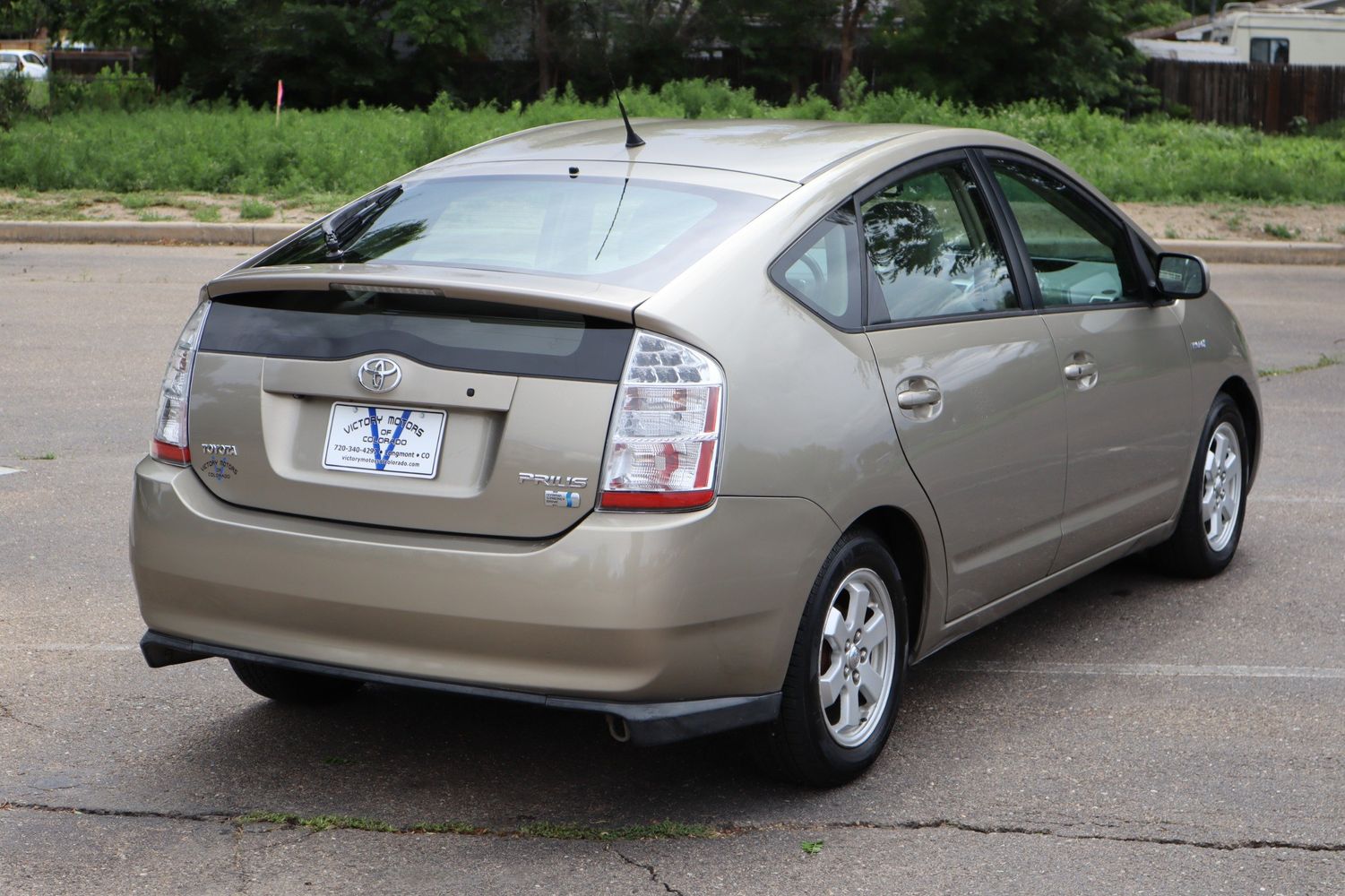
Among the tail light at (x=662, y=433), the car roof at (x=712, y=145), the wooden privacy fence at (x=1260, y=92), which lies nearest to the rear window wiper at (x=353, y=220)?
the car roof at (x=712, y=145)

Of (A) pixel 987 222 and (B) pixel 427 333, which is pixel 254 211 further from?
(B) pixel 427 333

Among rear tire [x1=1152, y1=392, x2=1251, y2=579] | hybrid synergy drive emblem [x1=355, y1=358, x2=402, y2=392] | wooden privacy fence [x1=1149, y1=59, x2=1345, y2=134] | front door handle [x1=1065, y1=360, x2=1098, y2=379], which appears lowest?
rear tire [x1=1152, y1=392, x2=1251, y2=579]

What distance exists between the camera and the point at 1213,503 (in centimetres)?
591

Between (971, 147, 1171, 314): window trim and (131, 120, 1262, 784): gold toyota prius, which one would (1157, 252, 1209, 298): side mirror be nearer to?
(971, 147, 1171, 314): window trim

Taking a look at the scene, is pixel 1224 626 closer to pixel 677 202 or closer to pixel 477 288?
pixel 677 202

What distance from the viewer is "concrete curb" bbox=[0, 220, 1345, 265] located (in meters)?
16.5

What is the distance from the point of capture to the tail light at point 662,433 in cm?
344

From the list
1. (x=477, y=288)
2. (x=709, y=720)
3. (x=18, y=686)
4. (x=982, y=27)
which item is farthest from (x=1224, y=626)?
(x=982, y=27)

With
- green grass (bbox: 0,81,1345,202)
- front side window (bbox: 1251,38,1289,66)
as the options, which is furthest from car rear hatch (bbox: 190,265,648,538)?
front side window (bbox: 1251,38,1289,66)

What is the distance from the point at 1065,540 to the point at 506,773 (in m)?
1.86

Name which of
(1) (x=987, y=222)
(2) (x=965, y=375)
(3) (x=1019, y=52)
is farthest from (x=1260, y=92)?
(2) (x=965, y=375)

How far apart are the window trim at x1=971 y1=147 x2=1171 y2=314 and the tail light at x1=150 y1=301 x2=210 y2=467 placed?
2.31m

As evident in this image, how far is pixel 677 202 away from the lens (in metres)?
4.11

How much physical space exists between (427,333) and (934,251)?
1.57 m
